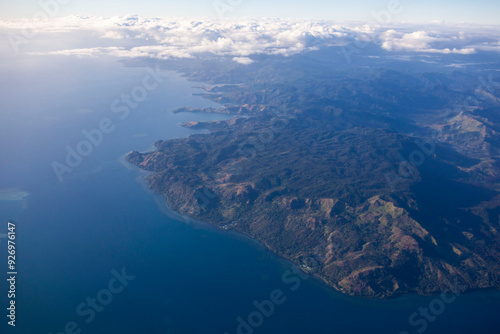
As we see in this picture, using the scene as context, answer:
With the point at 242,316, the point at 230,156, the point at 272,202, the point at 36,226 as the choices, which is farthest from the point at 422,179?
the point at 36,226

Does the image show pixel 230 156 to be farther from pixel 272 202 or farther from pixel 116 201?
pixel 116 201

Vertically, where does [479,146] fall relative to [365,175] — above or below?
below

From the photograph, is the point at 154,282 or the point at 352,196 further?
the point at 352,196

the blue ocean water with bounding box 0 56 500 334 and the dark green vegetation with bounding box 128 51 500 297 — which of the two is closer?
the blue ocean water with bounding box 0 56 500 334

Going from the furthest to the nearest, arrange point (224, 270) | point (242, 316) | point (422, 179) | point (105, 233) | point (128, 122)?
point (128, 122) < point (422, 179) < point (105, 233) < point (224, 270) < point (242, 316)

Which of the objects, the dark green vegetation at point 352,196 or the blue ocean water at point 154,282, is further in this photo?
the dark green vegetation at point 352,196

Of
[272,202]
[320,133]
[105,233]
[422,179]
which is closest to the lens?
[105,233]

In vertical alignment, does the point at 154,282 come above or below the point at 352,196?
above

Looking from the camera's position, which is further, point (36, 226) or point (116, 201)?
point (116, 201)
